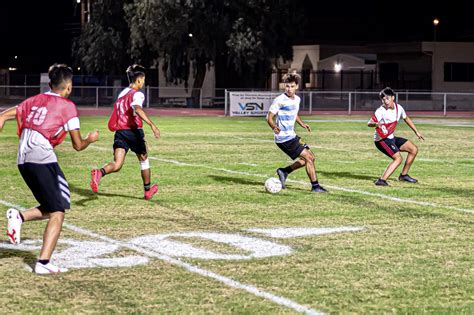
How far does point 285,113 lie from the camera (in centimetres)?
1449

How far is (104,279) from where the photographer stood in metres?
7.94

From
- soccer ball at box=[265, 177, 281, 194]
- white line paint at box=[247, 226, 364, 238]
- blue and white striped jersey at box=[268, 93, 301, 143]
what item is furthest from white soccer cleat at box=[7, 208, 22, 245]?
blue and white striped jersey at box=[268, 93, 301, 143]

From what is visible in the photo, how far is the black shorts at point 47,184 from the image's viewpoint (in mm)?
8188

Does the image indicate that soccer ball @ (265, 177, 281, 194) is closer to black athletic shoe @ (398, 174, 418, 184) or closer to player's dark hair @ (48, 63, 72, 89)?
black athletic shoe @ (398, 174, 418, 184)

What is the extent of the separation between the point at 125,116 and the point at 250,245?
4.44m

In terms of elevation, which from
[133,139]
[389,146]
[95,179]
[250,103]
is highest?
[250,103]

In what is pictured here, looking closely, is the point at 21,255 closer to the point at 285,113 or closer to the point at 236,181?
the point at 285,113

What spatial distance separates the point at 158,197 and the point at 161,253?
4.63 m

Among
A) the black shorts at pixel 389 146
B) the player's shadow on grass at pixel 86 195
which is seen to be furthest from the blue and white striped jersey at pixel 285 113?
the player's shadow on grass at pixel 86 195

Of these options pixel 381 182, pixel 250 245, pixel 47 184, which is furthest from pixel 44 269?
pixel 381 182

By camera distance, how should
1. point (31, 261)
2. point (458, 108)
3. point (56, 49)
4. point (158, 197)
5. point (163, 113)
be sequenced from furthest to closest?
point (56, 49), point (458, 108), point (163, 113), point (158, 197), point (31, 261)

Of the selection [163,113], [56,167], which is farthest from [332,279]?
[163,113]

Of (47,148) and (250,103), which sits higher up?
(250,103)

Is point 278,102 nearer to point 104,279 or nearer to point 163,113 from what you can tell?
point 104,279
